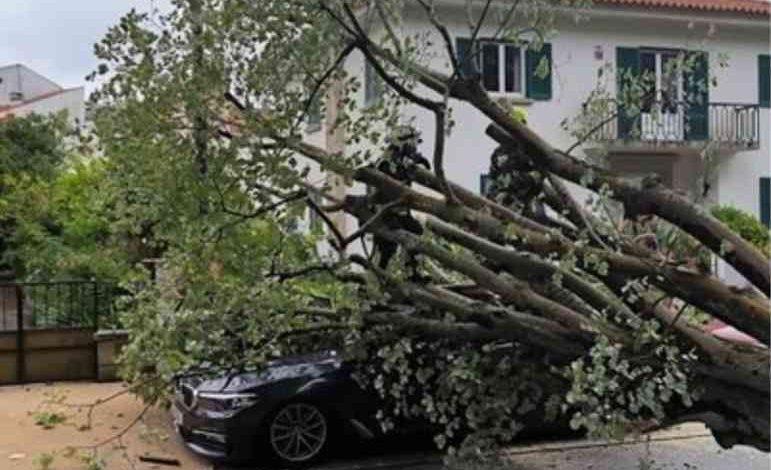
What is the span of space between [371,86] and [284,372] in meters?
2.98

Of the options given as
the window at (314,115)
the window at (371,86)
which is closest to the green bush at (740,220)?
the window at (371,86)

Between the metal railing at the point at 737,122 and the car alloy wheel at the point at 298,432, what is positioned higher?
the metal railing at the point at 737,122

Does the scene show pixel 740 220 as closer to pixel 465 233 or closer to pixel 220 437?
pixel 220 437

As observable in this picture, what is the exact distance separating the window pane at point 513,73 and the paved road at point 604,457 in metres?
9.56

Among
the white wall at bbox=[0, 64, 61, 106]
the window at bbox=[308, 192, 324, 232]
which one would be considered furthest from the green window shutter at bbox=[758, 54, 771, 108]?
the white wall at bbox=[0, 64, 61, 106]

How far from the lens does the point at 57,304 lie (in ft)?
41.6

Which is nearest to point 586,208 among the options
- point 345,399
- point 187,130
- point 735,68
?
point 187,130

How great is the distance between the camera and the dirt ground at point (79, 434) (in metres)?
8.20

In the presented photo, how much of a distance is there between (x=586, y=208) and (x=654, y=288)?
0.67 m

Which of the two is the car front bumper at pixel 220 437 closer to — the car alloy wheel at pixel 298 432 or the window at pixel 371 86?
the car alloy wheel at pixel 298 432

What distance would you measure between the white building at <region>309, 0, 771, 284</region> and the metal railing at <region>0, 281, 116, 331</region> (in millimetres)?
6718

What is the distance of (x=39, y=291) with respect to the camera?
12.7 metres

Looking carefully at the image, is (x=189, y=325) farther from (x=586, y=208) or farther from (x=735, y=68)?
(x=735, y=68)

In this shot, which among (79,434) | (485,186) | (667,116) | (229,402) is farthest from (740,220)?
(79,434)
